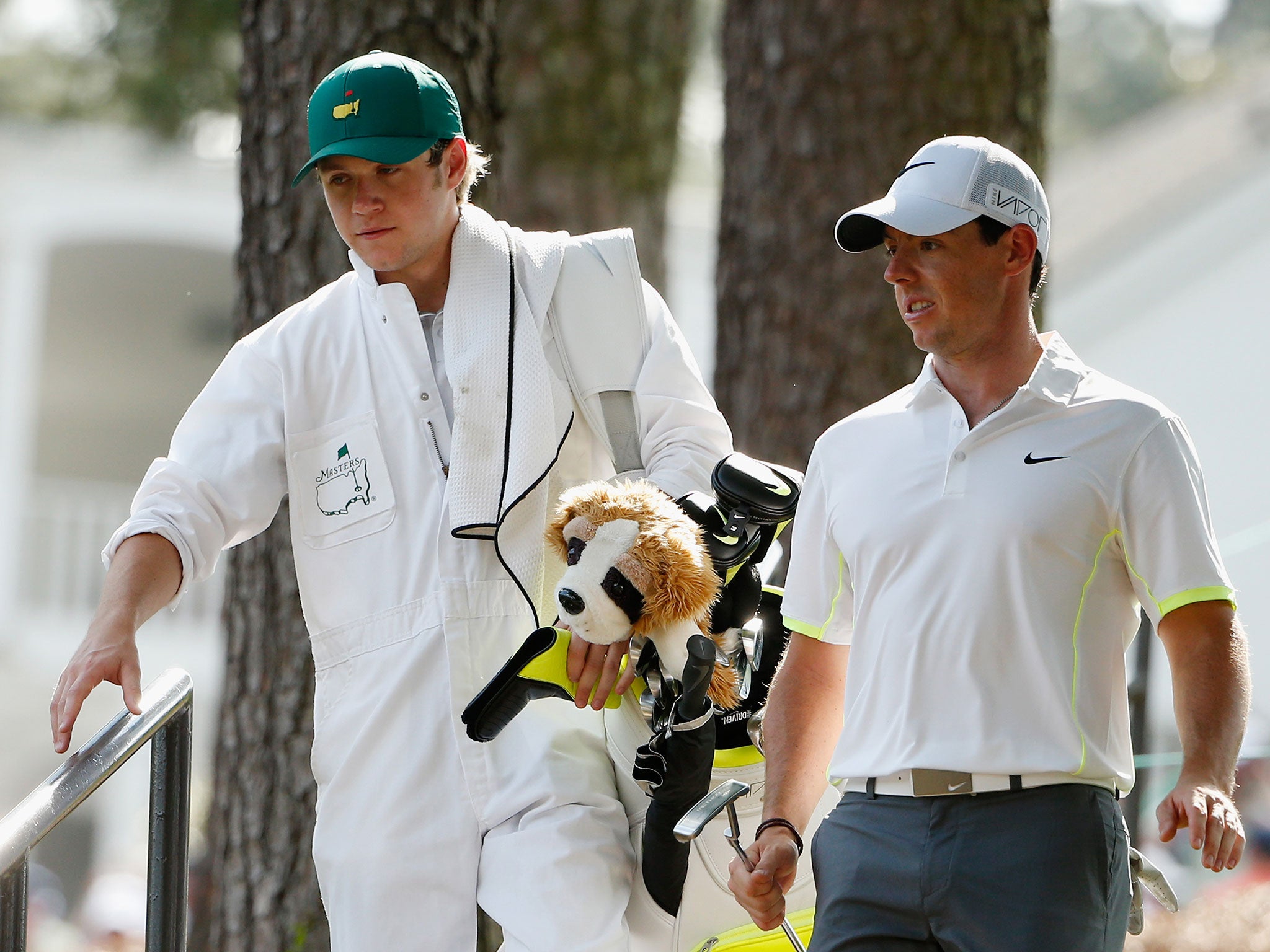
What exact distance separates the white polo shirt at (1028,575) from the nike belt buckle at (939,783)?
16 mm

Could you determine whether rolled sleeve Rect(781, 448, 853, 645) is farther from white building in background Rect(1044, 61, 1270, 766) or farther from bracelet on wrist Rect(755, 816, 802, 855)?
white building in background Rect(1044, 61, 1270, 766)

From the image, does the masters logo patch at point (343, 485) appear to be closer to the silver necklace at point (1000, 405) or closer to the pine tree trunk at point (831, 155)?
the silver necklace at point (1000, 405)

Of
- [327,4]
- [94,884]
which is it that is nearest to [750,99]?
[327,4]

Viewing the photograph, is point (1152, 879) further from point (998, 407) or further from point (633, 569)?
point (633, 569)

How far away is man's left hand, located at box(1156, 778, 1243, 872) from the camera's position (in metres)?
2.10

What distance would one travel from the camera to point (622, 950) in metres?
2.56

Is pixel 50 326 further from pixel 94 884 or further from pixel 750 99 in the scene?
pixel 750 99

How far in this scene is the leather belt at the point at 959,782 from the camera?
229 centimetres

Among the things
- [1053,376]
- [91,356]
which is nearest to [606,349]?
[1053,376]

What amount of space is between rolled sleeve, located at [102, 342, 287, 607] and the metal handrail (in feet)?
0.65

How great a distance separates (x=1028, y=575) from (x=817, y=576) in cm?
42

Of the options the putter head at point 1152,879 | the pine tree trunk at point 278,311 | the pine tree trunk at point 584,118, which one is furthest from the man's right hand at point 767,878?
the pine tree trunk at point 584,118

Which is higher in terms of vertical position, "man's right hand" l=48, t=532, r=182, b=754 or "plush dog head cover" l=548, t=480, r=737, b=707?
"plush dog head cover" l=548, t=480, r=737, b=707

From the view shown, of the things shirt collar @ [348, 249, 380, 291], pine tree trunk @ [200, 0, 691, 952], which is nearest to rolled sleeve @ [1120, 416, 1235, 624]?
shirt collar @ [348, 249, 380, 291]
